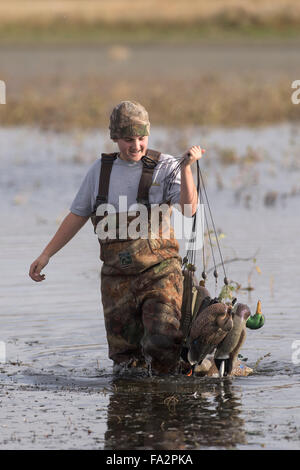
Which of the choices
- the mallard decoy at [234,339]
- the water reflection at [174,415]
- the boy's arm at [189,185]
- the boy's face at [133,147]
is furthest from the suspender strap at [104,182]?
the water reflection at [174,415]

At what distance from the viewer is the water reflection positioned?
5988mm

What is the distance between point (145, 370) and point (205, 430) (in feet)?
4.02

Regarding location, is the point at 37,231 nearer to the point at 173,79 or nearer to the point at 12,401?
the point at 12,401

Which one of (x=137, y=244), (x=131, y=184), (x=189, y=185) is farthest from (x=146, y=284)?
(x=189, y=185)

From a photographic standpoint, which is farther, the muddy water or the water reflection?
the muddy water

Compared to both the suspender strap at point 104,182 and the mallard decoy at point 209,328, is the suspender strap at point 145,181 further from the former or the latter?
the mallard decoy at point 209,328

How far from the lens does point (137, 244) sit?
699 centimetres

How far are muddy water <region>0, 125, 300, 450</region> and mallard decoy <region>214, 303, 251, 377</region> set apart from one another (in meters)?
0.20

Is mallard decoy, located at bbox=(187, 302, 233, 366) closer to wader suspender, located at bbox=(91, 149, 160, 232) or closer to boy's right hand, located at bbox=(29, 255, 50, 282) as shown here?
wader suspender, located at bbox=(91, 149, 160, 232)

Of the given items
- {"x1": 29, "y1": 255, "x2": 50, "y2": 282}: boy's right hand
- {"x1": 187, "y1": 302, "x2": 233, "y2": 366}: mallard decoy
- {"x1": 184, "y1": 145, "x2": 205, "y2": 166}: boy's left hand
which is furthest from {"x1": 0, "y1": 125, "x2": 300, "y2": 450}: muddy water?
{"x1": 184, "y1": 145, "x2": 205, "y2": 166}: boy's left hand

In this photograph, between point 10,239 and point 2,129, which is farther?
point 2,129

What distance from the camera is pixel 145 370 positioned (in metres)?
7.35

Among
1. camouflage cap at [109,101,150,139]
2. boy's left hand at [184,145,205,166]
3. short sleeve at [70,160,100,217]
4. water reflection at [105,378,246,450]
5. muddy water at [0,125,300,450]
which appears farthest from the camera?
short sleeve at [70,160,100,217]
